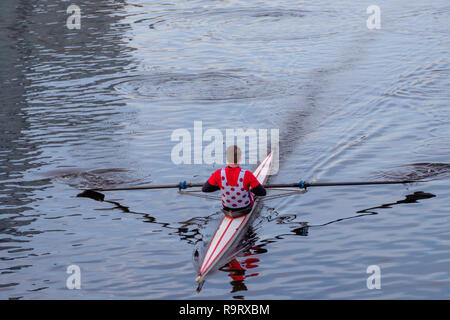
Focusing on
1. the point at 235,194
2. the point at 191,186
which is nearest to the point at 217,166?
the point at 191,186

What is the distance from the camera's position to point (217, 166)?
22.5 meters

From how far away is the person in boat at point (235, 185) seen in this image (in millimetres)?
16734

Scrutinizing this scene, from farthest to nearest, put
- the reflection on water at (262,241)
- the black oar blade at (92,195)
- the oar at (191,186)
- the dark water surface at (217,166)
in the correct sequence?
the black oar blade at (92,195) < the oar at (191,186) < the dark water surface at (217,166) < the reflection on water at (262,241)

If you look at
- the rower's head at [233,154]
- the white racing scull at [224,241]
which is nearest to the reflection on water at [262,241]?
the white racing scull at [224,241]

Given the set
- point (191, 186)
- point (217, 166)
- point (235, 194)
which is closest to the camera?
point (235, 194)

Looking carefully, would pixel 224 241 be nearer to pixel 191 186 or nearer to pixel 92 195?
pixel 191 186

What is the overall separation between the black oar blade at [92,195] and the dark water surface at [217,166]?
0.29 m

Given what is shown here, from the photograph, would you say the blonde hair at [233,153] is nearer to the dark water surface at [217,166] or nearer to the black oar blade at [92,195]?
the dark water surface at [217,166]

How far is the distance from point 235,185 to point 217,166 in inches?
223

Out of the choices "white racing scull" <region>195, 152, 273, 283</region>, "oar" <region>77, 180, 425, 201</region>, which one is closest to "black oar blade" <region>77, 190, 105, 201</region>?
"oar" <region>77, 180, 425, 201</region>

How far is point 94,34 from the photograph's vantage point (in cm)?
4525

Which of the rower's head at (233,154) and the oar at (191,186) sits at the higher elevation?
the rower's head at (233,154)

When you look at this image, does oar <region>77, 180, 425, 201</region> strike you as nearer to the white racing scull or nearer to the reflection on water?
the reflection on water

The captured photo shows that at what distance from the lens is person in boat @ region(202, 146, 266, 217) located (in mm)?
16734
